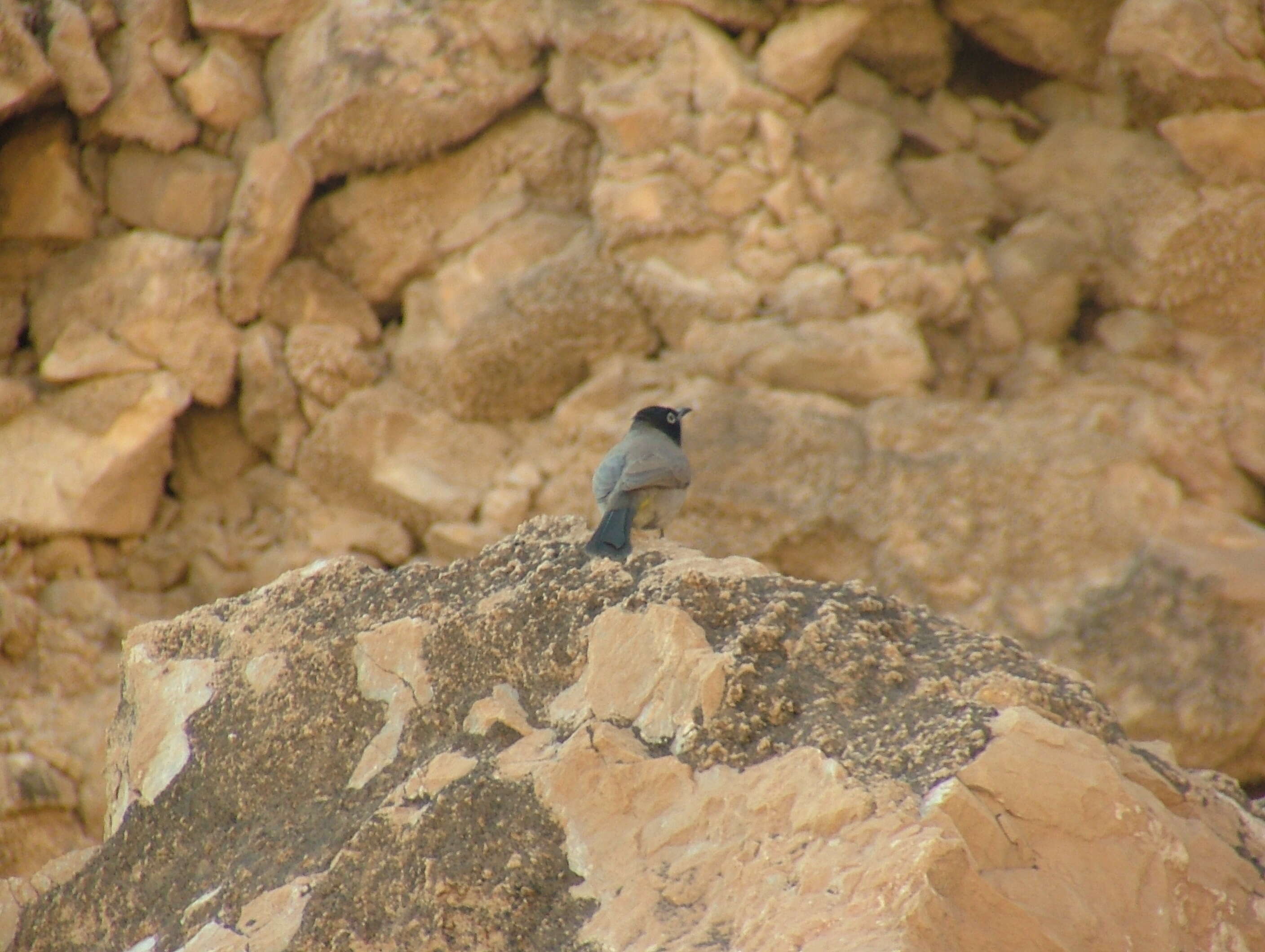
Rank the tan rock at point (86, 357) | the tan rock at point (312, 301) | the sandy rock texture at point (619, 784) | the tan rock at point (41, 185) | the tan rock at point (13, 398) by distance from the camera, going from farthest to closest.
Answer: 1. the tan rock at point (312, 301)
2. the tan rock at point (41, 185)
3. the tan rock at point (86, 357)
4. the tan rock at point (13, 398)
5. the sandy rock texture at point (619, 784)

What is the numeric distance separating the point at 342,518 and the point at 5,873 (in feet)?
8.00

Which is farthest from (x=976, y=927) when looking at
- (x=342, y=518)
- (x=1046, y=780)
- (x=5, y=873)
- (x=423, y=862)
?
(x=342, y=518)

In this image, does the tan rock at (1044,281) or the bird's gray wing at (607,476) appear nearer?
the bird's gray wing at (607,476)

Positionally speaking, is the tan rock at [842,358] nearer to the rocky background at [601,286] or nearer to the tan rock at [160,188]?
the rocky background at [601,286]

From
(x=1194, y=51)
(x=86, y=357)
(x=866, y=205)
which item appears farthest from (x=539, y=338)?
(x=1194, y=51)

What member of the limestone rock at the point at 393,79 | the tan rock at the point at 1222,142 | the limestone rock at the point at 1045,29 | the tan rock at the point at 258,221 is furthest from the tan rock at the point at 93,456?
the tan rock at the point at 1222,142

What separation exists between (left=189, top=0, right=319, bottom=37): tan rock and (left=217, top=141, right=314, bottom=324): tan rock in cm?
69

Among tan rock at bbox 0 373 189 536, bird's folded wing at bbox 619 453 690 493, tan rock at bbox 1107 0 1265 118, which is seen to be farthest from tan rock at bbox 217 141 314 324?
tan rock at bbox 1107 0 1265 118

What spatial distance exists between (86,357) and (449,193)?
86.5 inches

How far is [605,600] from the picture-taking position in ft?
9.56

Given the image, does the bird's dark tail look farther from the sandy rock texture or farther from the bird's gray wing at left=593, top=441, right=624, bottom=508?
the bird's gray wing at left=593, top=441, right=624, bottom=508

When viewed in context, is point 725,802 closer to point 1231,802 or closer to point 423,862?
point 423,862

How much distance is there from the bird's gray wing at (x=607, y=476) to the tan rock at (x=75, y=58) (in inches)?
155

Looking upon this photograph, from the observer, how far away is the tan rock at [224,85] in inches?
280
